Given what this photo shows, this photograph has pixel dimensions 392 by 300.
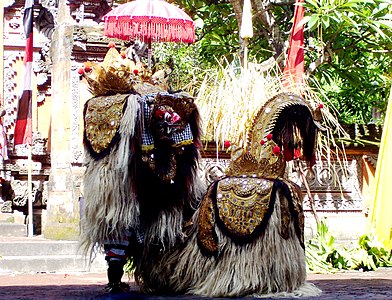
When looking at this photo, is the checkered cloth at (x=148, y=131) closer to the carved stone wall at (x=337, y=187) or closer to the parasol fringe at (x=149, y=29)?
the parasol fringe at (x=149, y=29)

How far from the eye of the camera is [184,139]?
6648mm

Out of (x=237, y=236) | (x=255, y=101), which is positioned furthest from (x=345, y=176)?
(x=237, y=236)

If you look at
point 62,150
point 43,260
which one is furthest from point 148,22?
point 43,260

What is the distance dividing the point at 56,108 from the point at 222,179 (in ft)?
20.0

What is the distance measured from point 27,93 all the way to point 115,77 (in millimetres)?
7853

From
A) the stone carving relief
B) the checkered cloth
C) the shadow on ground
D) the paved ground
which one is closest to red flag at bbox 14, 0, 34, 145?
the stone carving relief

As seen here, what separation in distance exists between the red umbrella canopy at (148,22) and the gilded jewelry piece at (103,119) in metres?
4.66

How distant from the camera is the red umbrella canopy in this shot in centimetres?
1127

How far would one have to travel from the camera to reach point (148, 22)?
1138 cm

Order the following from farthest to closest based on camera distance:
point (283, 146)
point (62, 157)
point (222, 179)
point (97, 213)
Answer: point (62, 157), point (283, 146), point (222, 179), point (97, 213)

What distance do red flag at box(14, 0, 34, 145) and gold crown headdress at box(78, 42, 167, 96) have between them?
24.0 ft

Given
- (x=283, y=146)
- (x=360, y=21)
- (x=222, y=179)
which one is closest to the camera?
(x=222, y=179)

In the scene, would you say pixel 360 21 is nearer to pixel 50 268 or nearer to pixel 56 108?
pixel 56 108

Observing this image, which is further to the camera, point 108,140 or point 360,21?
point 360,21
